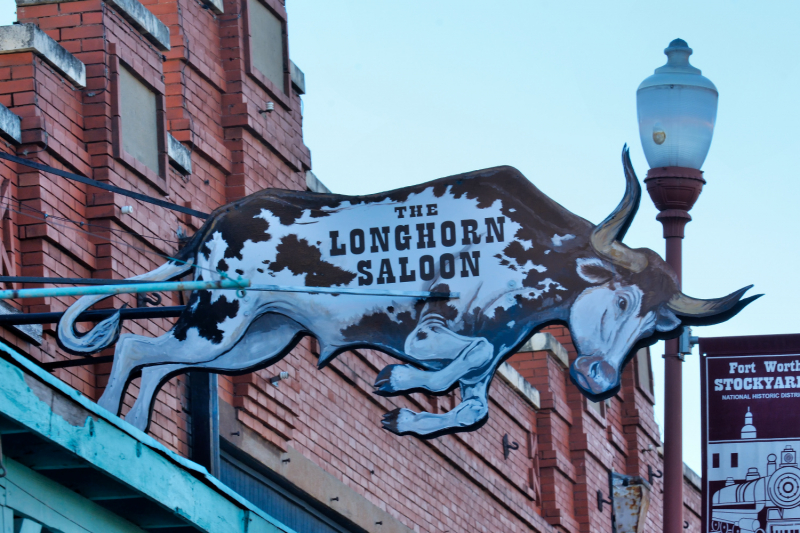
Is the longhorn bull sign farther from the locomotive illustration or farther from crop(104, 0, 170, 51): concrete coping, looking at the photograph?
the locomotive illustration

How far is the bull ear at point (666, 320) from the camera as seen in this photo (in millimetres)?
9016

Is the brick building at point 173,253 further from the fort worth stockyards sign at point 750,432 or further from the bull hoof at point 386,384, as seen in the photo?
the fort worth stockyards sign at point 750,432

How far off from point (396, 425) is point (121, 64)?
153 inches

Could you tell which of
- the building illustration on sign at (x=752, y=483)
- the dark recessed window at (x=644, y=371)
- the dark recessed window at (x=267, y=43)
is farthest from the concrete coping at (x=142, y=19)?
the dark recessed window at (x=644, y=371)

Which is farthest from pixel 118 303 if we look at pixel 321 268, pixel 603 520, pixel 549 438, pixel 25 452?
pixel 603 520

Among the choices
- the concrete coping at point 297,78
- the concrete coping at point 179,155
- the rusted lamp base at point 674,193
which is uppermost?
the concrete coping at point 297,78

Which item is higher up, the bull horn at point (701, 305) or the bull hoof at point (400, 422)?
the bull horn at point (701, 305)

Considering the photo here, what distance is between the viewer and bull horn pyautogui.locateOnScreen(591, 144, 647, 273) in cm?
927

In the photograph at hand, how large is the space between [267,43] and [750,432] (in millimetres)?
5232

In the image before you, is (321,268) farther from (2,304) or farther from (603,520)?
(603,520)

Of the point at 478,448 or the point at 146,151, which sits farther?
the point at 478,448

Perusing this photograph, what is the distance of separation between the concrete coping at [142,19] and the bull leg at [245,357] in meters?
3.13

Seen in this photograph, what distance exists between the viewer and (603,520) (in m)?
19.7

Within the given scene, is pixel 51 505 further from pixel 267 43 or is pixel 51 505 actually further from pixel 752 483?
pixel 267 43
